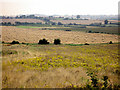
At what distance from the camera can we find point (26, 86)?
6.22 metres

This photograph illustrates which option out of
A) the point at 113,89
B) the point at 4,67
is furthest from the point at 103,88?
the point at 4,67

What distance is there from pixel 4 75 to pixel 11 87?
60.3 inches

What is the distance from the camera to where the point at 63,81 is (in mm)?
7125

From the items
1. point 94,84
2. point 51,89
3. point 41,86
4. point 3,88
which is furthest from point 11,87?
point 94,84

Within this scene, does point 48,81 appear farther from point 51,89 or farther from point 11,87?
point 11,87

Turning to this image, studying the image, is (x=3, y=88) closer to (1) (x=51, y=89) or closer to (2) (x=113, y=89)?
(1) (x=51, y=89)

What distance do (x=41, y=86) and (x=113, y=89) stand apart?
11.0 feet

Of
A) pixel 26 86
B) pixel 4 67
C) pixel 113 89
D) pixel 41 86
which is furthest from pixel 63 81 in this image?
pixel 4 67

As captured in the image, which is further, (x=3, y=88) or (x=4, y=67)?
(x=4, y=67)

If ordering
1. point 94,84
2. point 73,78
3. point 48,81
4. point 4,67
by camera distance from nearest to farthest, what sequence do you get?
point 94,84 < point 48,81 < point 73,78 < point 4,67

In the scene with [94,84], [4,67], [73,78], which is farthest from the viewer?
[4,67]

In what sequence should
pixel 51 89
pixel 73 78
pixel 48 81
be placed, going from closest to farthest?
1. pixel 51 89
2. pixel 48 81
3. pixel 73 78

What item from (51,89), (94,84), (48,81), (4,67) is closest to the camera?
(51,89)

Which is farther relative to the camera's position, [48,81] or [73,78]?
[73,78]
